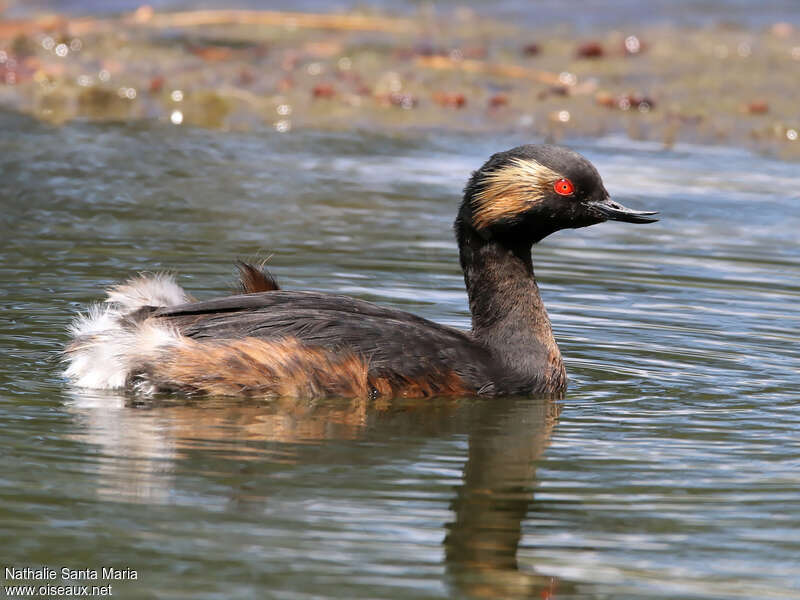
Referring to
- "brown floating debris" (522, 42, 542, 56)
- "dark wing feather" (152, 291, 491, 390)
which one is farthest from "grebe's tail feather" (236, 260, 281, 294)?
"brown floating debris" (522, 42, 542, 56)

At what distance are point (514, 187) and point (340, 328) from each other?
1.12 meters

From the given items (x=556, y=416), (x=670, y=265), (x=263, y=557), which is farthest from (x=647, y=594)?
(x=670, y=265)

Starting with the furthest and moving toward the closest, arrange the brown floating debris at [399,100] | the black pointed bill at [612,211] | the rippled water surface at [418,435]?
the brown floating debris at [399,100] → the black pointed bill at [612,211] → the rippled water surface at [418,435]

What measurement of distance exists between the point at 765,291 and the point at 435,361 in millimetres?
3147

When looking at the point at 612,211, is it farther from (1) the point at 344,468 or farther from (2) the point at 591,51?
(2) the point at 591,51

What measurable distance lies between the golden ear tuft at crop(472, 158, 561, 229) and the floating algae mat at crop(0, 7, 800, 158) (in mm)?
7239

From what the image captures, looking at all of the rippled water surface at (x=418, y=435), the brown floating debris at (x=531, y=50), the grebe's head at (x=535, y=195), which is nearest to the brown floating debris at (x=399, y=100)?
the brown floating debris at (x=531, y=50)

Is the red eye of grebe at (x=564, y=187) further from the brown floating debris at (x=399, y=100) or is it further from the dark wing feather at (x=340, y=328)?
the brown floating debris at (x=399, y=100)

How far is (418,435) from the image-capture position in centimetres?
641

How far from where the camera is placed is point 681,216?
462 inches

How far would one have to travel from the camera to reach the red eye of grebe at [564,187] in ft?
24.0

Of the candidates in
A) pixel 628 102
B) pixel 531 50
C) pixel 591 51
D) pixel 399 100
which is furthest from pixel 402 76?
pixel 628 102

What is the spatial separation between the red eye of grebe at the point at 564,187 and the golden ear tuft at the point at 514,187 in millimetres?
25

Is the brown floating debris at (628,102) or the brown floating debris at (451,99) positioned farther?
the brown floating debris at (451,99)
